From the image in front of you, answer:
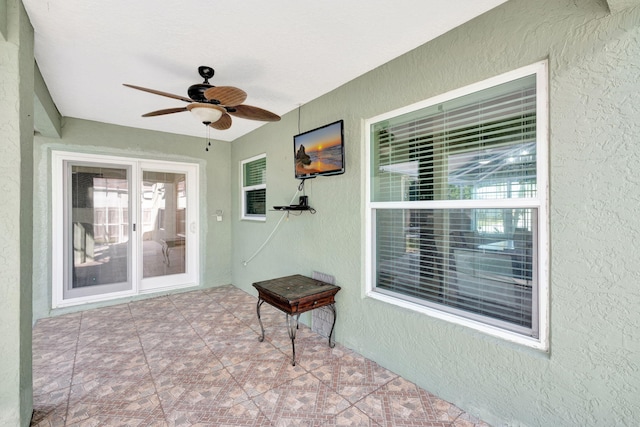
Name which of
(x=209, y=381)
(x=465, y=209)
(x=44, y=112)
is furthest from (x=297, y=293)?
(x=44, y=112)

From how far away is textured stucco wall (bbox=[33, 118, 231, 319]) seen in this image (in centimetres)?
358

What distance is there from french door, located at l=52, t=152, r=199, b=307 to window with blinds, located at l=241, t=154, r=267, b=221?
81cm

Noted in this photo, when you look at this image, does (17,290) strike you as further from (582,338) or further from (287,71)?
(582,338)

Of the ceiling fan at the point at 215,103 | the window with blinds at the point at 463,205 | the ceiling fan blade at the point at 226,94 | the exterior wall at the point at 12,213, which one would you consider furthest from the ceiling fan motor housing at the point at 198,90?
the window with blinds at the point at 463,205

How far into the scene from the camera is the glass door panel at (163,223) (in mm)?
4355

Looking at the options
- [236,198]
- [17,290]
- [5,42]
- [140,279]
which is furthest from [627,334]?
[140,279]

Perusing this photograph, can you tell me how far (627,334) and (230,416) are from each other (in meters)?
2.23

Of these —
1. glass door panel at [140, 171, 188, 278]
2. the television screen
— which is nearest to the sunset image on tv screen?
the television screen

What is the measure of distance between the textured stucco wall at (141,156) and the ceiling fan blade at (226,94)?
111 inches

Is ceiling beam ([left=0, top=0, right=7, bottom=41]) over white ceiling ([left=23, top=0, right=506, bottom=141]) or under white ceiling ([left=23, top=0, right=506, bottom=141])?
under

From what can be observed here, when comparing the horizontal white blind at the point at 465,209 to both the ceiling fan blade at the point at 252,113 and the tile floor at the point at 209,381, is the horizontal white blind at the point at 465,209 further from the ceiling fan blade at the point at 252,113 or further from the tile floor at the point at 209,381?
the ceiling fan blade at the point at 252,113

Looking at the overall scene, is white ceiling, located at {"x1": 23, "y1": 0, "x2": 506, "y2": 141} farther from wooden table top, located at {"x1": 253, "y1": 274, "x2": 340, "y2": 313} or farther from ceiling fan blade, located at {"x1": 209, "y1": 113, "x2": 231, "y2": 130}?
wooden table top, located at {"x1": 253, "y1": 274, "x2": 340, "y2": 313}

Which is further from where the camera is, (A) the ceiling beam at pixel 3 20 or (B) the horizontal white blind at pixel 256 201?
(B) the horizontal white blind at pixel 256 201

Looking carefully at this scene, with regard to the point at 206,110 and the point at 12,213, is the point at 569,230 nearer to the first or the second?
the point at 206,110
